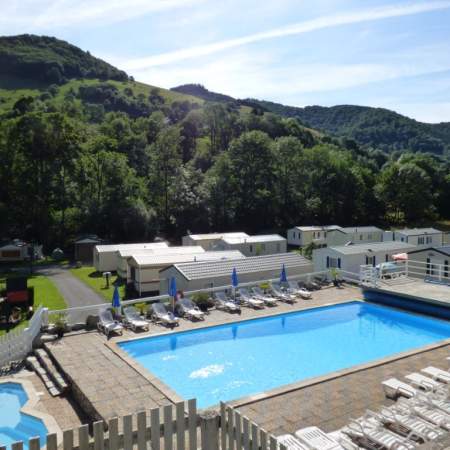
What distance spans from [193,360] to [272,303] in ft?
18.6

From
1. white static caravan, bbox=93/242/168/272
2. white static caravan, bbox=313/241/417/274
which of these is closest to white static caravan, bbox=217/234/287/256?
white static caravan, bbox=93/242/168/272

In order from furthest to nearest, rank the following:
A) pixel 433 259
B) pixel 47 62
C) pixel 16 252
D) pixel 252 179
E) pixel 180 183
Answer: pixel 47 62 < pixel 252 179 < pixel 180 183 < pixel 16 252 < pixel 433 259

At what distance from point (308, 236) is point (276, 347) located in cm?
2724

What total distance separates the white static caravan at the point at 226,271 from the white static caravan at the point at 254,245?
8.71 m

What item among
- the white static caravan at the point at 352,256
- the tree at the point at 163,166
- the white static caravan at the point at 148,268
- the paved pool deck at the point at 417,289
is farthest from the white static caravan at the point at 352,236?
the paved pool deck at the point at 417,289

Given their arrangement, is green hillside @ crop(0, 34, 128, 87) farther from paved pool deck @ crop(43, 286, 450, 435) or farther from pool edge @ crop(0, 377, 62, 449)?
paved pool deck @ crop(43, 286, 450, 435)

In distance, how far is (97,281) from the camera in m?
27.2

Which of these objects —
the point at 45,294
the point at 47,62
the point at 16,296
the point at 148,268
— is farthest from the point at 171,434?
the point at 47,62

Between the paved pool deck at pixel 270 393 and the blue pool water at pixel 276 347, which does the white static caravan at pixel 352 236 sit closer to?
the blue pool water at pixel 276 347

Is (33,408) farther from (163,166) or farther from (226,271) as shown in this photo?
(163,166)

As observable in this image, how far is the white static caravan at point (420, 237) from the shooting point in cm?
3612

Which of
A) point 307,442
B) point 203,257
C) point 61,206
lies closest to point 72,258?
point 61,206

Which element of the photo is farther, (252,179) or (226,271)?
(252,179)

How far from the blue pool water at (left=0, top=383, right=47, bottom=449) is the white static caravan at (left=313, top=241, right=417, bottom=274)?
54.4 ft
